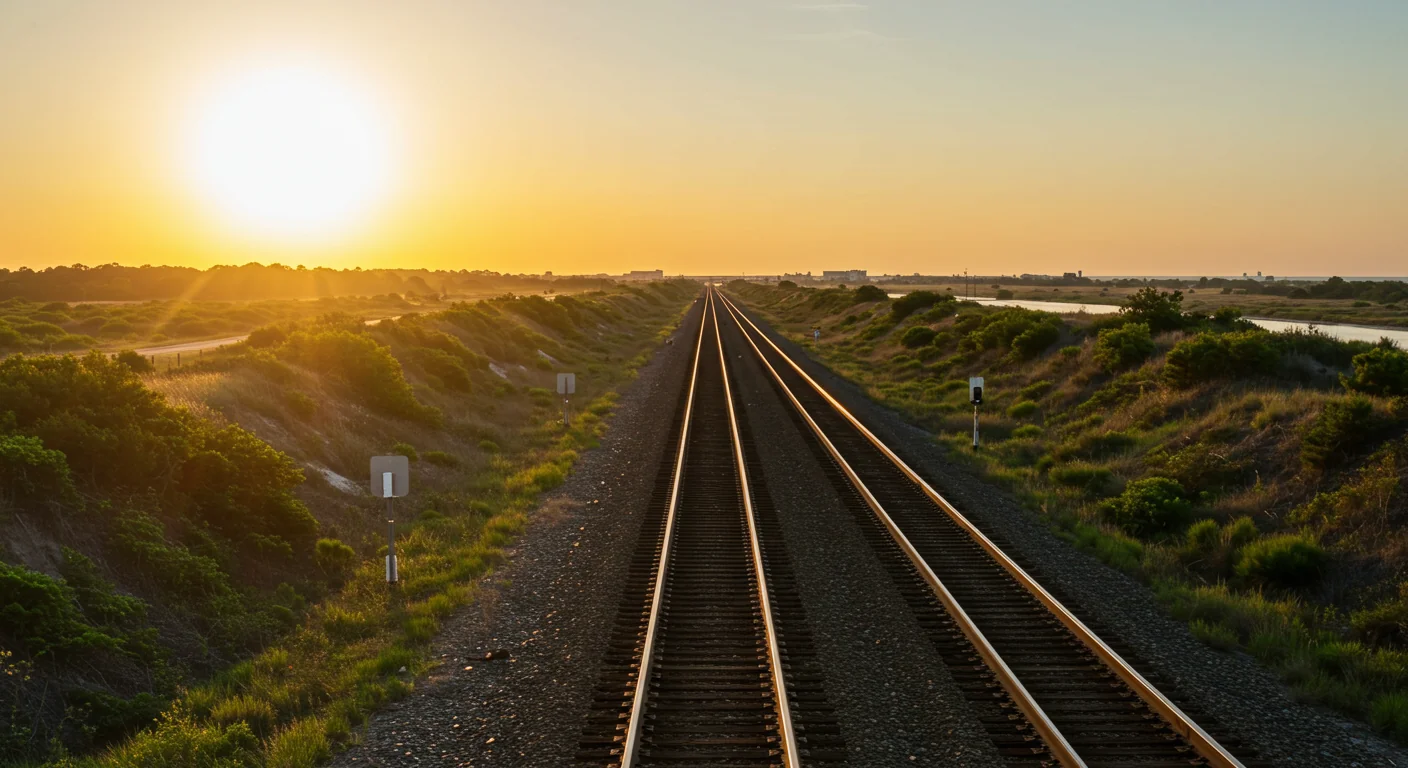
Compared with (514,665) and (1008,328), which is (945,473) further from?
(1008,328)

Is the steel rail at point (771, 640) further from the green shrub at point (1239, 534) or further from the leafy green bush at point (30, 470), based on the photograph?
the leafy green bush at point (30, 470)

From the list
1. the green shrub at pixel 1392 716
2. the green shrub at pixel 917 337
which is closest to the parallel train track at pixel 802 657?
the green shrub at pixel 1392 716

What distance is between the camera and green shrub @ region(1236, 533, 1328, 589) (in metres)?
11.9

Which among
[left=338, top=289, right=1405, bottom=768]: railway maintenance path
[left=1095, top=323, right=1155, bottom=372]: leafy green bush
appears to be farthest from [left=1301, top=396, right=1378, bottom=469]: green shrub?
[left=1095, top=323, right=1155, bottom=372]: leafy green bush

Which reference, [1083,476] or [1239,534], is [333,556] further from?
[1083,476]

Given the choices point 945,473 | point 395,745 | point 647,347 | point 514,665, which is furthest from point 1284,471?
point 647,347

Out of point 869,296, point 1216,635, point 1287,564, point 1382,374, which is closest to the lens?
point 1216,635

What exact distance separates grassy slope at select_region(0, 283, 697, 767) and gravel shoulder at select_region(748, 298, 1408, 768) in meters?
7.75

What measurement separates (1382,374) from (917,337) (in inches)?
1264

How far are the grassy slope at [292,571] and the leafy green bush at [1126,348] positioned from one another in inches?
609

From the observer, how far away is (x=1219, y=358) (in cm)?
2144

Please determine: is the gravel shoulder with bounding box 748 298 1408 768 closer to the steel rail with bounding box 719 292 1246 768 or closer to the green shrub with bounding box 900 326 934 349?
the steel rail with bounding box 719 292 1246 768

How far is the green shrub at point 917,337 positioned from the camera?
155 ft

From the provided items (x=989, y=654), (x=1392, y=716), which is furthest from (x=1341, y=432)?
(x=989, y=654)
